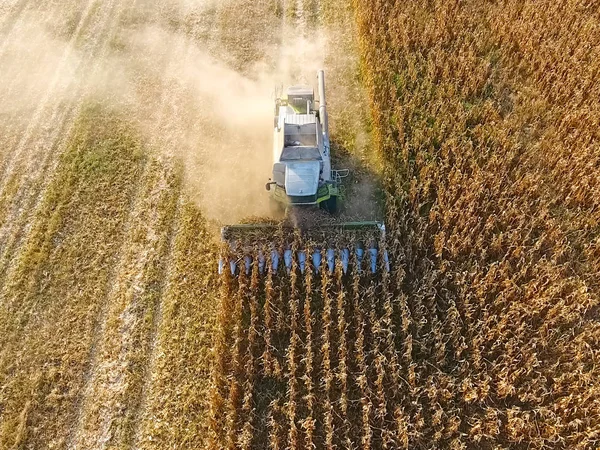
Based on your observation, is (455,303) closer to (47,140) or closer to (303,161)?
(303,161)

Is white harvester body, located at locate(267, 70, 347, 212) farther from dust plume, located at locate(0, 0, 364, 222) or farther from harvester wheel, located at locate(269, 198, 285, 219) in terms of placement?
dust plume, located at locate(0, 0, 364, 222)

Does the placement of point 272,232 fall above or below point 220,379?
above

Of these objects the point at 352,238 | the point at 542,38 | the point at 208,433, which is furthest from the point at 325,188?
the point at 542,38

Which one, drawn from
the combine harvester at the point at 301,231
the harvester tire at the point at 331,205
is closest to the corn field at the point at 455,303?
the combine harvester at the point at 301,231

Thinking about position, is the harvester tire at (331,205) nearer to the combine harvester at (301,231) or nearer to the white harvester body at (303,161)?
the white harvester body at (303,161)

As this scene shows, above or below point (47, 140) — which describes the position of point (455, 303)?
below

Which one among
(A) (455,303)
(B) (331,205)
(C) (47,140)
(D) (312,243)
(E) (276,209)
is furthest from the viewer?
(C) (47,140)

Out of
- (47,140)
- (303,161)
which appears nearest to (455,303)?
(303,161)

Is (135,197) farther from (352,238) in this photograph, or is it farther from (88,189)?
(352,238)
